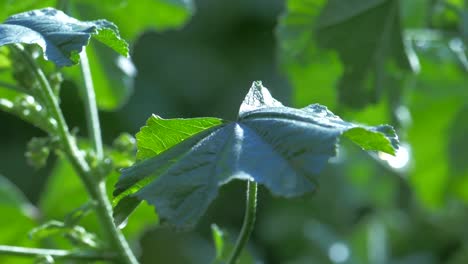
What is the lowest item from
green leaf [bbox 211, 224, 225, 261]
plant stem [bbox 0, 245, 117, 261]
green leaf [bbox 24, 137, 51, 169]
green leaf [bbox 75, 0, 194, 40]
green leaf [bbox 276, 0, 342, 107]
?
plant stem [bbox 0, 245, 117, 261]

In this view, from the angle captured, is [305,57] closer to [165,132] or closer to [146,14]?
[146,14]

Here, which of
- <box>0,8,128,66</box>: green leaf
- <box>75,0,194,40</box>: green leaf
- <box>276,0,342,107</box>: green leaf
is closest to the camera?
<box>0,8,128,66</box>: green leaf

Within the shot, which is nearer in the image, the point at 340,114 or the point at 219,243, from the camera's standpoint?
the point at 219,243

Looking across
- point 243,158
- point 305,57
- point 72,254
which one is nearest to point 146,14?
point 305,57

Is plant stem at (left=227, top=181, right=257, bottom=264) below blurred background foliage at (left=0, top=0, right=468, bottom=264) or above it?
below

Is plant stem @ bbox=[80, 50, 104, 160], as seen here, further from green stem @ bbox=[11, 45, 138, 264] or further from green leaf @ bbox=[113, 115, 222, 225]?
green leaf @ bbox=[113, 115, 222, 225]

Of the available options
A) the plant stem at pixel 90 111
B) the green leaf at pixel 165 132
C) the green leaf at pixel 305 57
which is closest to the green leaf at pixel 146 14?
the green leaf at pixel 305 57

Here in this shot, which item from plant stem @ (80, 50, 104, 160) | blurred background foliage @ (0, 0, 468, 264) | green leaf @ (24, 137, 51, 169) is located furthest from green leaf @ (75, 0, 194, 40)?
green leaf @ (24, 137, 51, 169)

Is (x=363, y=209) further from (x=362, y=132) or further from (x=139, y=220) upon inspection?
(x=362, y=132)
